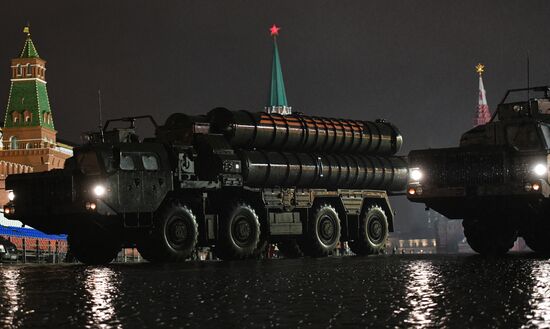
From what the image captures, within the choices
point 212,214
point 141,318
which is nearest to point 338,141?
point 212,214

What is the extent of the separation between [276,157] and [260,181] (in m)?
0.78

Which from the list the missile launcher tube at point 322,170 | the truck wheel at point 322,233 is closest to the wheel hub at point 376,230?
the missile launcher tube at point 322,170

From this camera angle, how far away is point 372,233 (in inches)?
1020

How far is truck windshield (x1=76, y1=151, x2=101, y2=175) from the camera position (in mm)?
19891

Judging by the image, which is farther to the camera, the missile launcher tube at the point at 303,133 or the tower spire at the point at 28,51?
the tower spire at the point at 28,51

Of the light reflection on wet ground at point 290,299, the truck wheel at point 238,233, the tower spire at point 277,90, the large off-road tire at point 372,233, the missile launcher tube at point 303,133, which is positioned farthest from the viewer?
the tower spire at point 277,90

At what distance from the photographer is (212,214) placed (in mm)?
22109

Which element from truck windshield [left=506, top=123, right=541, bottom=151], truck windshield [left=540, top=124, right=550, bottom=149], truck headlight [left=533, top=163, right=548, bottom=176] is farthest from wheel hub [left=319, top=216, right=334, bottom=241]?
truck headlight [left=533, top=163, right=548, bottom=176]

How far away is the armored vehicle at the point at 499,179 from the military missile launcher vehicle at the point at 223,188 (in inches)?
187

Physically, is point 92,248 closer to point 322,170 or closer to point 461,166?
point 322,170

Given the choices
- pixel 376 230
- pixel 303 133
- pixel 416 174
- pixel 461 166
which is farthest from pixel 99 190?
pixel 376 230

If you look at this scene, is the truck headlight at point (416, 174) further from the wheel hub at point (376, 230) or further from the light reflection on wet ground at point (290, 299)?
the wheel hub at point (376, 230)

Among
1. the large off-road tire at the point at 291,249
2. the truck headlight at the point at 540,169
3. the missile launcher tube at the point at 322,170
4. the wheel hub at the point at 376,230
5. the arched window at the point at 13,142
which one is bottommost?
the large off-road tire at the point at 291,249

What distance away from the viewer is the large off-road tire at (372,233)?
2562cm
